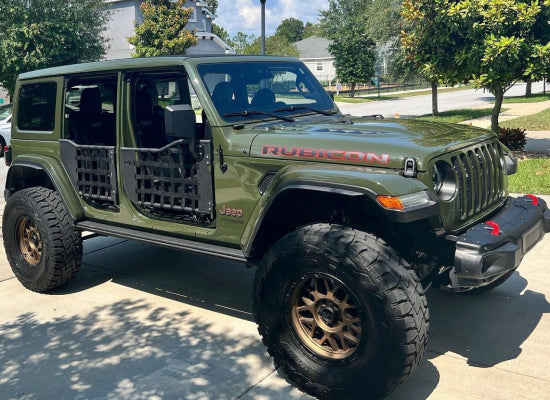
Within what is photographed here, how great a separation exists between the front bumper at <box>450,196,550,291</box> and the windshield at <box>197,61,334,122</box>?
5.71 ft

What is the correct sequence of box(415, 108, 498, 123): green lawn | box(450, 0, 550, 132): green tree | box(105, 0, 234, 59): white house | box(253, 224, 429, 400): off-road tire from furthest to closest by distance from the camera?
box(105, 0, 234, 59): white house → box(415, 108, 498, 123): green lawn → box(450, 0, 550, 132): green tree → box(253, 224, 429, 400): off-road tire

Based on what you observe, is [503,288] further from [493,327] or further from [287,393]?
[287,393]

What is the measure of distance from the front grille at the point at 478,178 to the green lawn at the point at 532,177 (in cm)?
465

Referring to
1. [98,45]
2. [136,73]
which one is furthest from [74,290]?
[98,45]

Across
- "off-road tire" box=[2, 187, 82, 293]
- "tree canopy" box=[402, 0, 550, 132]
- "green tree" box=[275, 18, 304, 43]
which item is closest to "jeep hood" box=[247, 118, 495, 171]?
"off-road tire" box=[2, 187, 82, 293]

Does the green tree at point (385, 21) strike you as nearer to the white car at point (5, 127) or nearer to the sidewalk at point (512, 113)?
the sidewalk at point (512, 113)

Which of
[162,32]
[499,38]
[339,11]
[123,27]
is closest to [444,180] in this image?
[499,38]

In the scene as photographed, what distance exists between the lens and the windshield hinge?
10.8ft

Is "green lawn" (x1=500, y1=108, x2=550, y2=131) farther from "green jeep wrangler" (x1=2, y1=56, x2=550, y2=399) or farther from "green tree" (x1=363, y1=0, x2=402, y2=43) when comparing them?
"green jeep wrangler" (x1=2, y1=56, x2=550, y2=399)

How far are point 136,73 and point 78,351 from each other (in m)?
2.16

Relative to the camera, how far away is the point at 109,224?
15.9 ft

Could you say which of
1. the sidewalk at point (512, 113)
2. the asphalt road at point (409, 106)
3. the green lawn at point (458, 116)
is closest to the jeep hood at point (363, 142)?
the sidewalk at point (512, 113)

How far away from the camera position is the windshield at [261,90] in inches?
167

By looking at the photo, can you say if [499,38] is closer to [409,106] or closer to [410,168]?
[410,168]
